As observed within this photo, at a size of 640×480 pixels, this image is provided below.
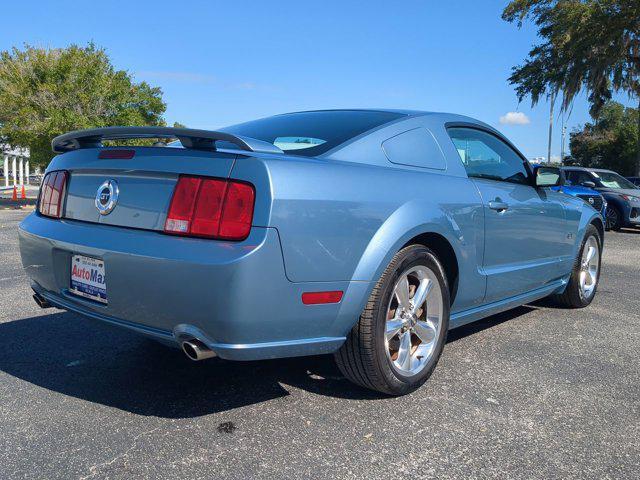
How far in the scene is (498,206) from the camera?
11.8 ft

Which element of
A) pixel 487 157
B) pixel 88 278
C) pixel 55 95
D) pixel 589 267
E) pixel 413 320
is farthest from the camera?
pixel 55 95

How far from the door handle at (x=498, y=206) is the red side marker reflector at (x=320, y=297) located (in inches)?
56.8

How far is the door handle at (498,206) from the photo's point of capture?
3.54 meters

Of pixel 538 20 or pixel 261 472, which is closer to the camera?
pixel 261 472

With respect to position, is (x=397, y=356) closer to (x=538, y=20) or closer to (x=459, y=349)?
(x=459, y=349)

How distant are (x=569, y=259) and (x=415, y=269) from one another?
2.28 m

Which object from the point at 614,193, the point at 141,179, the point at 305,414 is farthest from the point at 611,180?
the point at 141,179

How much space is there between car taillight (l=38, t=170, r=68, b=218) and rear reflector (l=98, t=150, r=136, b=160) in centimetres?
32

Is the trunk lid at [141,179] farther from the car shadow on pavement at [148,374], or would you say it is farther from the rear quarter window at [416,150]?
the rear quarter window at [416,150]

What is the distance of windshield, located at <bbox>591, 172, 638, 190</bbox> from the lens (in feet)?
48.2

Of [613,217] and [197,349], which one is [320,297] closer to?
→ [197,349]

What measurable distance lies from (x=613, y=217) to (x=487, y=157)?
1224 centimetres

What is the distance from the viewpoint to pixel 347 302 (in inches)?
101

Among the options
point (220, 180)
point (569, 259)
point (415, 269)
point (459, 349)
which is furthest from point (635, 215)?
point (220, 180)
